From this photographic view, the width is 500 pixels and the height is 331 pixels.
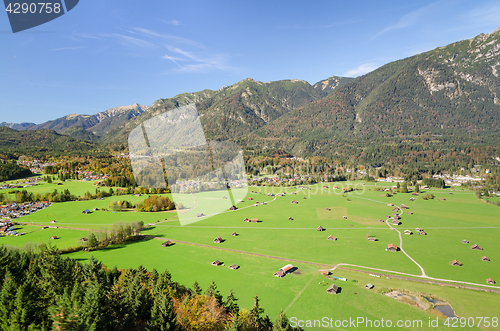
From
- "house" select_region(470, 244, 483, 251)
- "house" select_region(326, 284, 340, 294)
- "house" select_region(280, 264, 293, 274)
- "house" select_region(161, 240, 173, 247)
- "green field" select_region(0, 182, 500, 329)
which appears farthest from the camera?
"house" select_region(161, 240, 173, 247)

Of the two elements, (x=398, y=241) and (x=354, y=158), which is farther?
(x=354, y=158)

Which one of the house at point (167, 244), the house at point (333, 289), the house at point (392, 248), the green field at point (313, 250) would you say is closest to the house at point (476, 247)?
the green field at point (313, 250)

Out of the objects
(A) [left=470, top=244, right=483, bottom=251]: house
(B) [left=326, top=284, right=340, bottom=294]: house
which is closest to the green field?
(B) [left=326, top=284, right=340, bottom=294]: house

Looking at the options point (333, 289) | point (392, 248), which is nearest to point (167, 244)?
point (333, 289)

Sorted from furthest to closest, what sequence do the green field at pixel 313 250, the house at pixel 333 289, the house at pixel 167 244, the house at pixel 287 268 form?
1. the house at pixel 167 244
2. the house at pixel 287 268
3. the house at pixel 333 289
4. the green field at pixel 313 250

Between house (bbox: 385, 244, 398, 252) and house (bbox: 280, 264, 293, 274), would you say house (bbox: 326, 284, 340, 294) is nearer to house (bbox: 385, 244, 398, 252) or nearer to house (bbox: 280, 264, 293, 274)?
house (bbox: 280, 264, 293, 274)

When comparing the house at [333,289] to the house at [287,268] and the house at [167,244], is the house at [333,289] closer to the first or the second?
the house at [287,268]

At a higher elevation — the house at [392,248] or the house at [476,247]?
the house at [392,248]

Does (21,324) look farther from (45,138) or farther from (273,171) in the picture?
(45,138)

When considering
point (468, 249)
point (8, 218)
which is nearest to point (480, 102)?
point (468, 249)
